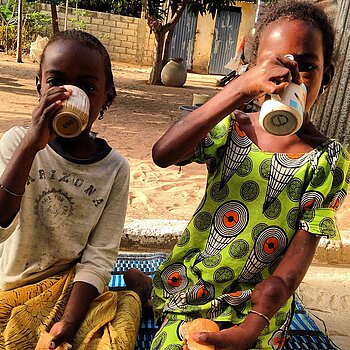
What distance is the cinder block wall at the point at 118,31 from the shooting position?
17.1m

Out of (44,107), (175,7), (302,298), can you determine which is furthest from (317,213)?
(175,7)

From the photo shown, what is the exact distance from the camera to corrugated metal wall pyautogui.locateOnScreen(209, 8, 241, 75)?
712 inches

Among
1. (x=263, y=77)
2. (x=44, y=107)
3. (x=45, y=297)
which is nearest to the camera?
(x=263, y=77)

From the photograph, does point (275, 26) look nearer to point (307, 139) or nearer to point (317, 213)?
point (307, 139)

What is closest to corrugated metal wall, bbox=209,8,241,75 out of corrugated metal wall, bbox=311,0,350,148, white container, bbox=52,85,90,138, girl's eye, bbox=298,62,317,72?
corrugated metal wall, bbox=311,0,350,148

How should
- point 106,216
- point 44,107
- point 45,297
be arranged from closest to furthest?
point 44,107
point 45,297
point 106,216

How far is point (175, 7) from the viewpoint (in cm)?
1156

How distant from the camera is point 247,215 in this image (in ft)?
5.01

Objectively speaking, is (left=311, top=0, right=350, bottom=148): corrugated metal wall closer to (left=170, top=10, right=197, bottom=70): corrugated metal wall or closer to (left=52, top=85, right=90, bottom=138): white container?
(left=52, top=85, right=90, bottom=138): white container

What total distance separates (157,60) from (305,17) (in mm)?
11806

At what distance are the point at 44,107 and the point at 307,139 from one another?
0.86 meters

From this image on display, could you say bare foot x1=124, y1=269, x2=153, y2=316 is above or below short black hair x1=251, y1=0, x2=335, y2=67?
below

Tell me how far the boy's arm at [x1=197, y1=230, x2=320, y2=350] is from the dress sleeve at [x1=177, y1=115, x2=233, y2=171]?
0.39m

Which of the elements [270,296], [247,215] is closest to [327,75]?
[247,215]
